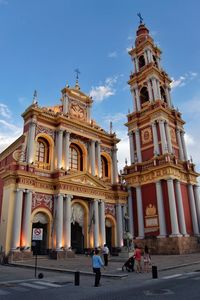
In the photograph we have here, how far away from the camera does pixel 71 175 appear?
2642cm

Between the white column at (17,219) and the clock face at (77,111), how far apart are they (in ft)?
41.8

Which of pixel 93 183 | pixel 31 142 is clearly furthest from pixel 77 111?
pixel 93 183

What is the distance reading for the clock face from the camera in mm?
31906

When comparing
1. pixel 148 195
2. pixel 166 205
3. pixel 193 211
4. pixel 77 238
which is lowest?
pixel 77 238

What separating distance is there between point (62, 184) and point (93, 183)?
428 cm

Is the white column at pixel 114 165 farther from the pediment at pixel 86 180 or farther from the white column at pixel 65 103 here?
the white column at pixel 65 103

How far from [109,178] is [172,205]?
893cm

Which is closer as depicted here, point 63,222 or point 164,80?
point 63,222

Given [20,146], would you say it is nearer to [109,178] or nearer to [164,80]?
[109,178]

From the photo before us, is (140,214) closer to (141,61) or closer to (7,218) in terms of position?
(7,218)

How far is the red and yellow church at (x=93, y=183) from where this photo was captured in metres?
23.5

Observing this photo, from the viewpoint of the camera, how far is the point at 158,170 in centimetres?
2956

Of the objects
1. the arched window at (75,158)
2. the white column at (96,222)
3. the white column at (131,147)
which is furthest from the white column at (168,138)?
the white column at (96,222)

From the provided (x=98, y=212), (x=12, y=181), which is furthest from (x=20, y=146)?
(x=98, y=212)
